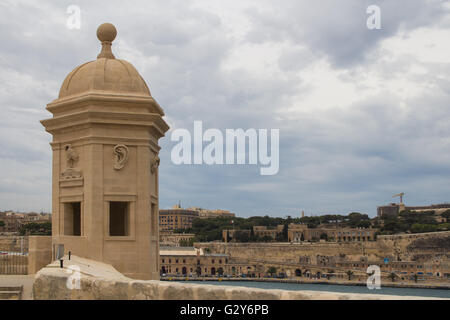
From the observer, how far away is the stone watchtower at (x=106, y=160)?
10.7m

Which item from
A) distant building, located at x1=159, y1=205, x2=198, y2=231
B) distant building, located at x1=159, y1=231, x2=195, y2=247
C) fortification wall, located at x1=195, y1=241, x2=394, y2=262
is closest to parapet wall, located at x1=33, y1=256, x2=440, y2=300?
fortification wall, located at x1=195, y1=241, x2=394, y2=262

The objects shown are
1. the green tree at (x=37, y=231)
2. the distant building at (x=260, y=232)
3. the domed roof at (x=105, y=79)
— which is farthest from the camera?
the distant building at (x=260, y=232)

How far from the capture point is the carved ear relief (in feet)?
35.8

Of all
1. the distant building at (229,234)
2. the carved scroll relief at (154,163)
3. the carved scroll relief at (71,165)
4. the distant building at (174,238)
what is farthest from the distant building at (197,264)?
the carved scroll relief at (71,165)

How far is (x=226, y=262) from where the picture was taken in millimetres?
124812

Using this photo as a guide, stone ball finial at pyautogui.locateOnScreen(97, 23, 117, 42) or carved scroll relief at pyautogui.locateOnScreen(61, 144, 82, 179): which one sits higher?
stone ball finial at pyautogui.locateOnScreen(97, 23, 117, 42)

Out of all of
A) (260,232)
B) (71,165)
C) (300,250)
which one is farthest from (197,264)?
(71,165)

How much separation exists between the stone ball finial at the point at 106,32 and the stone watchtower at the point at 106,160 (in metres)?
0.72

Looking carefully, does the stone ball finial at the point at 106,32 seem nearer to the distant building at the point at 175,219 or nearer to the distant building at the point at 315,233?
the distant building at the point at 315,233

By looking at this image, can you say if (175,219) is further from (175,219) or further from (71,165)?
(71,165)

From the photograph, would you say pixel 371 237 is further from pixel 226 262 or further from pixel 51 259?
pixel 51 259

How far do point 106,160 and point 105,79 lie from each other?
161 centimetres

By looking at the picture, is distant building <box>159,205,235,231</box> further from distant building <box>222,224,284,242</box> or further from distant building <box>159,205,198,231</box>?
distant building <box>222,224,284,242</box>
